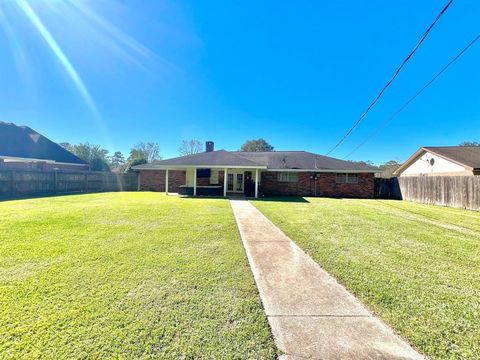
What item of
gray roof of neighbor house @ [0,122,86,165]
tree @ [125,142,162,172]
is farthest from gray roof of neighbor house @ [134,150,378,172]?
tree @ [125,142,162,172]

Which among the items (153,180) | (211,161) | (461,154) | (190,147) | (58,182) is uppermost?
(190,147)

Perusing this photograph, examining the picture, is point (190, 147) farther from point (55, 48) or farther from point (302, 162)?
point (55, 48)

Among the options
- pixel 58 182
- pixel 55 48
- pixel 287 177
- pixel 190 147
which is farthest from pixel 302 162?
pixel 190 147

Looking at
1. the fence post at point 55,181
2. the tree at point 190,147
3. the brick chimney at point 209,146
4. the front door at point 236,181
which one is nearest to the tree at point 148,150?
the tree at point 190,147

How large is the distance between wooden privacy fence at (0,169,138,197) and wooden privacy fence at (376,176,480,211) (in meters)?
23.8

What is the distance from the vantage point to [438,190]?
13172mm

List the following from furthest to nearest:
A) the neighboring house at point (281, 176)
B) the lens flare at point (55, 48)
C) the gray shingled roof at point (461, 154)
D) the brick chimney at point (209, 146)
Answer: the brick chimney at point (209, 146)
the gray shingled roof at point (461, 154)
the neighboring house at point (281, 176)
the lens flare at point (55, 48)

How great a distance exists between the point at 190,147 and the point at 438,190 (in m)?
43.0

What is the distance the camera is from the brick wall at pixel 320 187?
682 inches

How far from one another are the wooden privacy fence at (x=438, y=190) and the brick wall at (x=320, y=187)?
2.04 m

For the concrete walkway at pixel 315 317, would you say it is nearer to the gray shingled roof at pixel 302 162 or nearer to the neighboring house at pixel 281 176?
the neighboring house at pixel 281 176

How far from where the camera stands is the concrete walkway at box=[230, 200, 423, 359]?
1.95m

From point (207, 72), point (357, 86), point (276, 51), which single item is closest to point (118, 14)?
point (207, 72)

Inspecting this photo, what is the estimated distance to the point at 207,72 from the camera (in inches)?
527
